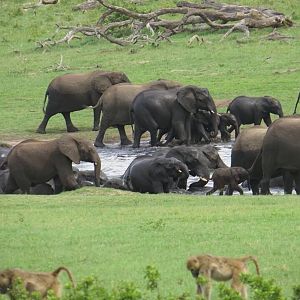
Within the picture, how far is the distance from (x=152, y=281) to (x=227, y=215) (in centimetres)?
529

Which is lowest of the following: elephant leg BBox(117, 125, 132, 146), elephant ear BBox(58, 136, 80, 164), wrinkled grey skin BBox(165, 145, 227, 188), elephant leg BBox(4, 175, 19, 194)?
elephant leg BBox(117, 125, 132, 146)

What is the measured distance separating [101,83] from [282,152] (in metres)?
10.7

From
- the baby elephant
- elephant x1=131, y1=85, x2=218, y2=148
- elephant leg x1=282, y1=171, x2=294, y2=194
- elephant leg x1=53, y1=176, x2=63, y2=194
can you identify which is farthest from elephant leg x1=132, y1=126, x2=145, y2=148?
elephant leg x1=282, y1=171, x2=294, y2=194

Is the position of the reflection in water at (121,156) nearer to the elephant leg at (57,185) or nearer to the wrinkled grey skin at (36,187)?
the wrinkled grey skin at (36,187)

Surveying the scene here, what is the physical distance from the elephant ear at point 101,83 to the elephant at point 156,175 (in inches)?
343

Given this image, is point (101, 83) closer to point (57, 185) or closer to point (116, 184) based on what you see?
point (116, 184)

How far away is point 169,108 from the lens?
26109 millimetres

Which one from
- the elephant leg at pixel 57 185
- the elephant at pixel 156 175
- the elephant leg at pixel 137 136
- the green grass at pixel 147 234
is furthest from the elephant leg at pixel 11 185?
the elephant leg at pixel 137 136

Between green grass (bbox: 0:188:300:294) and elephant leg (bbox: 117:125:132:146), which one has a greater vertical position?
green grass (bbox: 0:188:300:294)

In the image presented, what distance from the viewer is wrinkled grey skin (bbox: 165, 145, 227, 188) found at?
2097 cm

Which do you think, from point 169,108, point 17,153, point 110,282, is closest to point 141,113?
point 169,108

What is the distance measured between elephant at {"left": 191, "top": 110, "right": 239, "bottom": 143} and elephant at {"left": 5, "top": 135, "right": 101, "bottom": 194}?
5.95m

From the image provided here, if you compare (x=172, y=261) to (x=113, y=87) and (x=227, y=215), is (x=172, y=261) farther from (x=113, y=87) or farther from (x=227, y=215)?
(x=113, y=87)

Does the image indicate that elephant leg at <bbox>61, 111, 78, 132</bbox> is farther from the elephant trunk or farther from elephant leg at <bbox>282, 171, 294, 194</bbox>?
elephant leg at <bbox>282, 171, 294, 194</bbox>
